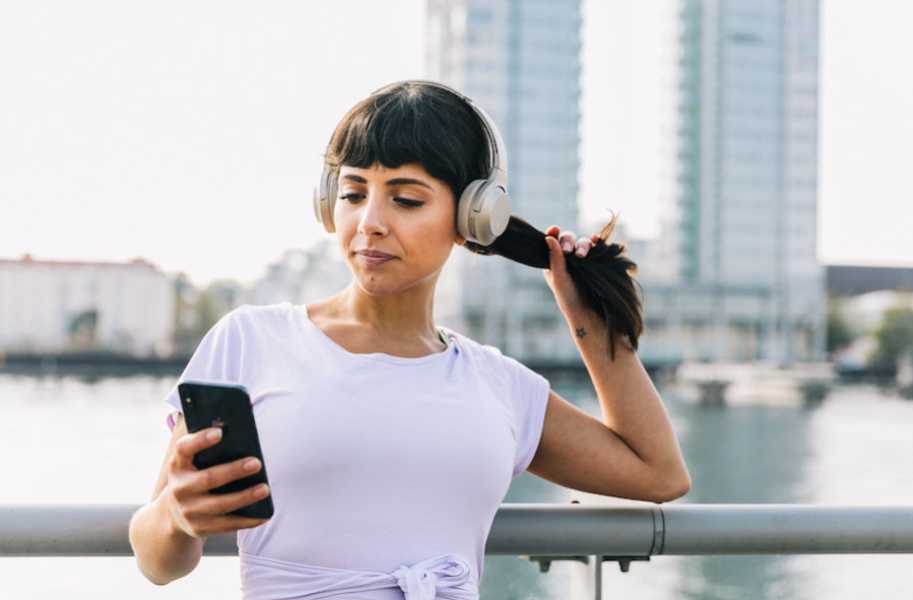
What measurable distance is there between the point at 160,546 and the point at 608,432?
732mm

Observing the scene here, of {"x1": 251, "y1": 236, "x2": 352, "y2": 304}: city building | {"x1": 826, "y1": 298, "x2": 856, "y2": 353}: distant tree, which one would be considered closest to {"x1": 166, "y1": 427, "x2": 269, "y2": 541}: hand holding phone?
{"x1": 251, "y1": 236, "x2": 352, "y2": 304}: city building

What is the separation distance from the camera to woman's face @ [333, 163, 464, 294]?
4.81ft

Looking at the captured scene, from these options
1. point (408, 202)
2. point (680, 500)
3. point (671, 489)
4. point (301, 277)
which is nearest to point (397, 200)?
point (408, 202)

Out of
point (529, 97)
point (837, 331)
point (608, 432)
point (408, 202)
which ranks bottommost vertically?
point (837, 331)

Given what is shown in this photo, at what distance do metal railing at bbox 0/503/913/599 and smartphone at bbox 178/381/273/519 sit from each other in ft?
1.38

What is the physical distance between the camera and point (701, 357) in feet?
207

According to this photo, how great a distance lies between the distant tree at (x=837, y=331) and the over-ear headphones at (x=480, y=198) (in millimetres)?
72490

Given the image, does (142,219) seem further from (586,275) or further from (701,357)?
(586,275)

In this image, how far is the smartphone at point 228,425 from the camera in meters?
1.12

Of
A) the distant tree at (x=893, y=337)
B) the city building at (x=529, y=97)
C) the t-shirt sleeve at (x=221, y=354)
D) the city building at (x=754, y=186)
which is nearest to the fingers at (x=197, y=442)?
→ the t-shirt sleeve at (x=221, y=354)

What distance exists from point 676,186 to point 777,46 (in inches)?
401

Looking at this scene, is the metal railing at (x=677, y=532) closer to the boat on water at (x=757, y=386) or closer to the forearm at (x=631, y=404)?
the forearm at (x=631, y=404)

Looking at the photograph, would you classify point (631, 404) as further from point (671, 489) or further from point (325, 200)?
point (325, 200)

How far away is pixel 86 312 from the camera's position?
2140 inches
